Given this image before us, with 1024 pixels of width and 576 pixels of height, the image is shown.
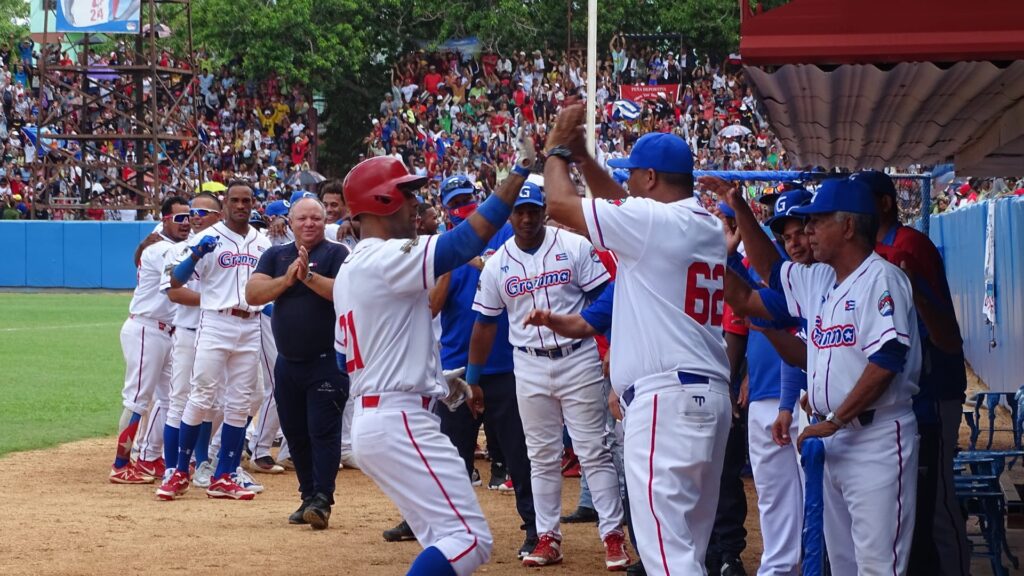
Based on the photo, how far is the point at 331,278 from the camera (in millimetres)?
8258

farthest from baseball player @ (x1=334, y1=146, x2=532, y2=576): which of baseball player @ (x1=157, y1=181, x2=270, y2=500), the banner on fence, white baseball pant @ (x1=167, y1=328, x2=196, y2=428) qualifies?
the banner on fence

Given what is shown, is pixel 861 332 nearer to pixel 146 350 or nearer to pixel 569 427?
pixel 569 427

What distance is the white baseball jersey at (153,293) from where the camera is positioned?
33.2 feet

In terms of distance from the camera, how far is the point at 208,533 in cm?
795

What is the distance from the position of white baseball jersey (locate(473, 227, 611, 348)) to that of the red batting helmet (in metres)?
1.99

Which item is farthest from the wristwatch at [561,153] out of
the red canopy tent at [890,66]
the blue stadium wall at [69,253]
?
the blue stadium wall at [69,253]

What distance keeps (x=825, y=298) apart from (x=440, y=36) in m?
34.7

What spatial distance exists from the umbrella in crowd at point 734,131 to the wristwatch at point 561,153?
2510 cm

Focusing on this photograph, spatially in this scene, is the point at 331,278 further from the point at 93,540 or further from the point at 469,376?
the point at 93,540

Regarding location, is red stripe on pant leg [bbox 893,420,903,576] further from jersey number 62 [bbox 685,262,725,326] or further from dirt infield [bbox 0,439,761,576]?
dirt infield [bbox 0,439,761,576]

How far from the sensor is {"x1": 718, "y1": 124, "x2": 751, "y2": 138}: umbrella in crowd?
96.2 ft

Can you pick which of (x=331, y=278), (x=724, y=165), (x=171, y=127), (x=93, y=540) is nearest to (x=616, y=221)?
(x=331, y=278)

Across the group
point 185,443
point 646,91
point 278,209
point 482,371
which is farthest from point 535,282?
point 646,91

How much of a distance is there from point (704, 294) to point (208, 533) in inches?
169
